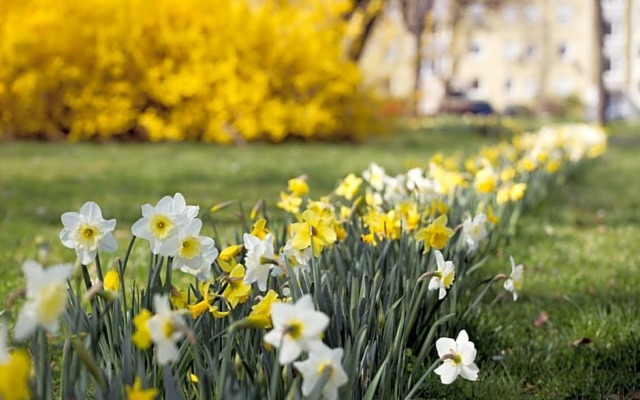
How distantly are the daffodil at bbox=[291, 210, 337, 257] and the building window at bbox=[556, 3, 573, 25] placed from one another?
49915 mm

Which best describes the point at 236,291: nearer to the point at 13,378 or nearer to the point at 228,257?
the point at 228,257

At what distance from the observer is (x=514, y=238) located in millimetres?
4930

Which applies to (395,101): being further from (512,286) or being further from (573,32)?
(573,32)

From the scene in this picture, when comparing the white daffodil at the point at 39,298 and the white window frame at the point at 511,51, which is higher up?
the white daffodil at the point at 39,298

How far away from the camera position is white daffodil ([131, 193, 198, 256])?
184cm

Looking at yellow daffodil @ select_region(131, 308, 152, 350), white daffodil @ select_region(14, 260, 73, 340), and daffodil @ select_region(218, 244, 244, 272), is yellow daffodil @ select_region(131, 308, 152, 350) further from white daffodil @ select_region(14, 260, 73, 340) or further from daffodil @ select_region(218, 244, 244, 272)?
daffodil @ select_region(218, 244, 244, 272)

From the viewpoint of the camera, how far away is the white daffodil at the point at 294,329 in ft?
4.55

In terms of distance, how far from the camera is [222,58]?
13.1m

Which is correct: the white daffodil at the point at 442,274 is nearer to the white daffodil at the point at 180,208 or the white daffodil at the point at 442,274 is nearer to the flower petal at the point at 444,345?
the flower petal at the point at 444,345

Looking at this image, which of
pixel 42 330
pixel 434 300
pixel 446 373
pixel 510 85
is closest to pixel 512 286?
pixel 434 300

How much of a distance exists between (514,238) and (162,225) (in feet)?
11.2

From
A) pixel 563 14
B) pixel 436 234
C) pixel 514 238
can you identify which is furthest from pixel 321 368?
pixel 563 14

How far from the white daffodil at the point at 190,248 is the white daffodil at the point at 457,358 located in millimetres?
528

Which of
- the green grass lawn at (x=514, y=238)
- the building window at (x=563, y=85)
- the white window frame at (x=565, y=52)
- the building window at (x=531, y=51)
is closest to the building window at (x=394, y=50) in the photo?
the building window at (x=531, y=51)
